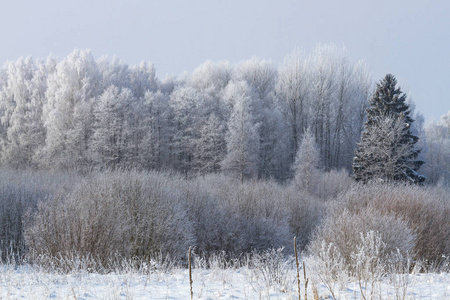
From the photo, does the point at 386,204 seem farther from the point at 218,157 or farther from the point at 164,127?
the point at 164,127

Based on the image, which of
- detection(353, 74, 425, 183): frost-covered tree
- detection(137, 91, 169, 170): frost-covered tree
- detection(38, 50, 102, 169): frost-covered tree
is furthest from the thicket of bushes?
detection(137, 91, 169, 170): frost-covered tree

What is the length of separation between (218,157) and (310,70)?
758 inches

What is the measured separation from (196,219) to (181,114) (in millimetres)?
23616

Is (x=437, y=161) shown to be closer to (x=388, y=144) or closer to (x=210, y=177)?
Answer: (x=388, y=144)

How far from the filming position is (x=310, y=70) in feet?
178

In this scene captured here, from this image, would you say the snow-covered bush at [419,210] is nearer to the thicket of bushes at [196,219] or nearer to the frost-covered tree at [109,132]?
the thicket of bushes at [196,219]

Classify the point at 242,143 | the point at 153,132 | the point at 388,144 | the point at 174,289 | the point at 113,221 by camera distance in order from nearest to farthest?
1. the point at 174,289
2. the point at 113,221
3. the point at 388,144
4. the point at 242,143
5. the point at 153,132

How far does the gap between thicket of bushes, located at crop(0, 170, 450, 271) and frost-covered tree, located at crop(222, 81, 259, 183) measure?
7.86 m

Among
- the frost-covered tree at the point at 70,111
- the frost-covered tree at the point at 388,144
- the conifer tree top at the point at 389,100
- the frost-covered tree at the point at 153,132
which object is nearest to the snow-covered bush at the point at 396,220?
the frost-covered tree at the point at 388,144

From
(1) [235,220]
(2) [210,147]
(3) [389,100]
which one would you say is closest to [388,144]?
(3) [389,100]

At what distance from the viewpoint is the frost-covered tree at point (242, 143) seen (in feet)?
138

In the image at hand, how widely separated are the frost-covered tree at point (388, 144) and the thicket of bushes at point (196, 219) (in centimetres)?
539

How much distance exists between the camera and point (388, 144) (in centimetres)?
3412

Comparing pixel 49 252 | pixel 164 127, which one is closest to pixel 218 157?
pixel 164 127
